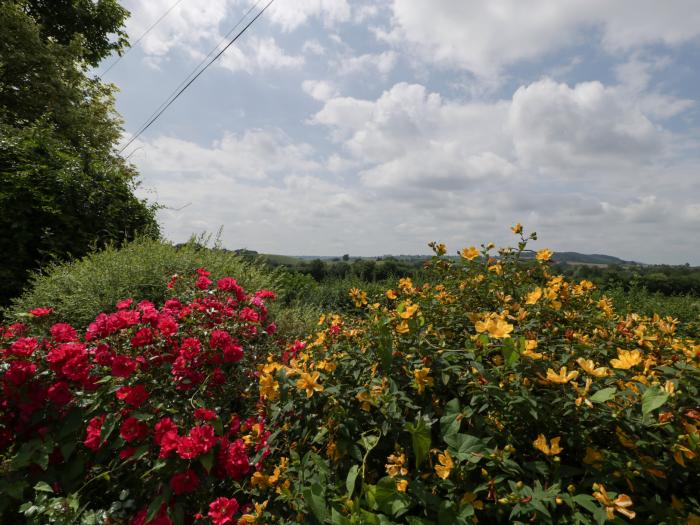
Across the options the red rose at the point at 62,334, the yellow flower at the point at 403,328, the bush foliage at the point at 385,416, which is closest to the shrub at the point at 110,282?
the bush foliage at the point at 385,416

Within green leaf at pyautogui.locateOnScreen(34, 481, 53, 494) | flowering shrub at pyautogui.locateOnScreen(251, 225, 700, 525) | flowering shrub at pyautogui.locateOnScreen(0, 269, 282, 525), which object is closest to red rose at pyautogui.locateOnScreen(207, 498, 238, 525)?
flowering shrub at pyautogui.locateOnScreen(0, 269, 282, 525)

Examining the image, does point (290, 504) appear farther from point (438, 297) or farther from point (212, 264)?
point (212, 264)

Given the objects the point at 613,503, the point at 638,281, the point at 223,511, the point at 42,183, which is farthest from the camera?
the point at 638,281

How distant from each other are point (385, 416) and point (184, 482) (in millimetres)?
938

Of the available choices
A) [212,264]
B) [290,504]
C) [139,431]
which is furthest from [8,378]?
[212,264]

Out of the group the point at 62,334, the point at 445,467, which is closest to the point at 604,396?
the point at 445,467

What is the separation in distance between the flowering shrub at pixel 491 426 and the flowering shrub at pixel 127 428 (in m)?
0.29

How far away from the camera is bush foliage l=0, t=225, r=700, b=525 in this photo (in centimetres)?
109

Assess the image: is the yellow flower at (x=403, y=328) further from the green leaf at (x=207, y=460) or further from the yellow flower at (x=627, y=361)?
the green leaf at (x=207, y=460)

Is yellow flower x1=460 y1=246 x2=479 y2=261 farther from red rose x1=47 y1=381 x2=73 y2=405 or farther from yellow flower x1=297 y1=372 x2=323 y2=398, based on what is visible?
red rose x1=47 y1=381 x2=73 y2=405

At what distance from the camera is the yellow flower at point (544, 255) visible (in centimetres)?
210

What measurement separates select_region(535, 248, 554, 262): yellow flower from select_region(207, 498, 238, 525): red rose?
1.91 meters

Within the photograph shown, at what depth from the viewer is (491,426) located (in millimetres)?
1235

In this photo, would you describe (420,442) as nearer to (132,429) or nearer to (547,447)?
(547,447)
